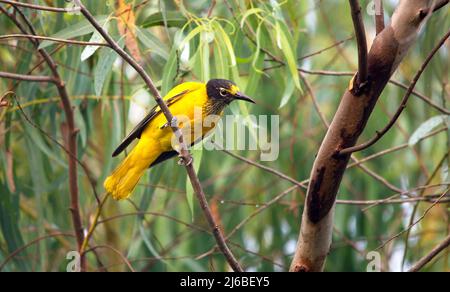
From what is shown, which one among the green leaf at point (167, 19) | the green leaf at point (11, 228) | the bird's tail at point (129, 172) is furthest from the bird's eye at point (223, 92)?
the green leaf at point (11, 228)

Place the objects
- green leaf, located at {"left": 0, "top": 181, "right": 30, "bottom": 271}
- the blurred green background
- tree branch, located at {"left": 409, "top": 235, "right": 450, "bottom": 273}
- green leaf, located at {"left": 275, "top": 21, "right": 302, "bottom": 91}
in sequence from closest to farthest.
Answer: tree branch, located at {"left": 409, "top": 235, "right": 450, "bottom": 273} → green leaf, located at {"left": 275, "top": 21, "right": 302, "bottom": 91} → the blurred green background → green leaf, located at {"left": 0, "top": 181, "right": 30, "bottom": 271}

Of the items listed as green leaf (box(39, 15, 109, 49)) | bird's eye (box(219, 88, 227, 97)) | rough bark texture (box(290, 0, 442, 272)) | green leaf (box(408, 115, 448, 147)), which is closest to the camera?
rough bark texture (box(290, 0, 442, 272))

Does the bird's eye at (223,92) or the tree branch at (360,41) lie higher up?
the bird's eye at (223,92)

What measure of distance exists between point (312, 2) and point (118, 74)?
168cm

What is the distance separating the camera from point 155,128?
14.4 ft

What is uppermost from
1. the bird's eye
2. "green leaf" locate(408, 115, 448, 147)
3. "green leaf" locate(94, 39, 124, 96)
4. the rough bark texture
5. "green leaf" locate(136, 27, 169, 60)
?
"green leaf" locate(136, 27, 169, 60)

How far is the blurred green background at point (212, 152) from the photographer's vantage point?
3.99 metres

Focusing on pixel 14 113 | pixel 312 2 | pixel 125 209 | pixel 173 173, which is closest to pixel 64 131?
pixel 14 113

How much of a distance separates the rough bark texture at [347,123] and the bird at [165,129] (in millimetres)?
1131

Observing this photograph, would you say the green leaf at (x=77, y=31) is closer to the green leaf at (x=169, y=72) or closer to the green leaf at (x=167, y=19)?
the green leaf at (x=169, y=72)

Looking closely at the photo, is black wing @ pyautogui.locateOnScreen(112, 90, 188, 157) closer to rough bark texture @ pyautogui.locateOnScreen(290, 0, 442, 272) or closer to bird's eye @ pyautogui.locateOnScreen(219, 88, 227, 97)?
bird's eye @ pyautogui.locateOnScreen(219, 88, 227, 97)

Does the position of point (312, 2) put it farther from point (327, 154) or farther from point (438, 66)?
point (327, 154)

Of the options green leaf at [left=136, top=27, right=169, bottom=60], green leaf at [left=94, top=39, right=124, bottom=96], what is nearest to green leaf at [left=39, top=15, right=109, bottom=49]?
green leaf at [left=94, top=39, right=124, bottom=96]

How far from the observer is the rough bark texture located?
9.36ft
